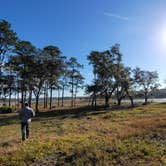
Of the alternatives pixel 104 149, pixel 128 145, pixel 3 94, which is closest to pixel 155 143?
pixel 128 145

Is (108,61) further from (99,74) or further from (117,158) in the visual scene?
(117,158)

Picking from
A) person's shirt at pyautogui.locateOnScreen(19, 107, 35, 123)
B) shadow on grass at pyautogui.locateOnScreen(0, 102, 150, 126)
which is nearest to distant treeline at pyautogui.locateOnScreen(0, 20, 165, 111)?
shadow on grass at pyautogui.locateOnScreen(0, 102, 150, 126)

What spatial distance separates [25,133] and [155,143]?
19.8 ft

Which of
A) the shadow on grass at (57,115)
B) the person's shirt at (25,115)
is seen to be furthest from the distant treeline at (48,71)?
the person's shirt at (25,115)

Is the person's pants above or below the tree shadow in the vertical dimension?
above

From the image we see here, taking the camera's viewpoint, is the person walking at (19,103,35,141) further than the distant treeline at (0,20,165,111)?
No

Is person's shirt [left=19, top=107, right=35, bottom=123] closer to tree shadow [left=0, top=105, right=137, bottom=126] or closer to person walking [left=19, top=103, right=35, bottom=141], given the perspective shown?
person walking [left=19, top=103, right=35, bottom=141]

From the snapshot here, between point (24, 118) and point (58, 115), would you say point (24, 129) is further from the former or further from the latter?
point (58, 115)

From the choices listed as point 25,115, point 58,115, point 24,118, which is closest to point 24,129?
point 24,118

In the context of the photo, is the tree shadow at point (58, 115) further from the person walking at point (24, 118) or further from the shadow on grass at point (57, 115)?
the person walking at point (24, 118)

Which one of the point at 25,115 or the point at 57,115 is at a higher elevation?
the point at 25,115

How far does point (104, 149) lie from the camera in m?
6.98

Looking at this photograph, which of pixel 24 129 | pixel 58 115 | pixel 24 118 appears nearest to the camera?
pixel 24 118

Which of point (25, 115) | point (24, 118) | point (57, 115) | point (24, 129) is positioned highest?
point (25, 115)
